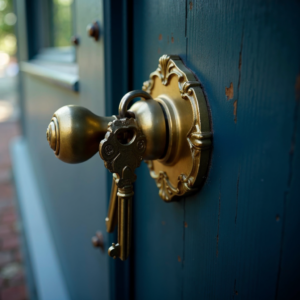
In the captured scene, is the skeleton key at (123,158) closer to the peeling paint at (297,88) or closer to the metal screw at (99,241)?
the peeling paint at (297,88)

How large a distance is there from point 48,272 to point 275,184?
1.28 m

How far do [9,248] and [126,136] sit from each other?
2.42m

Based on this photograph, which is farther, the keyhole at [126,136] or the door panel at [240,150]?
the keyhole at [126,136]

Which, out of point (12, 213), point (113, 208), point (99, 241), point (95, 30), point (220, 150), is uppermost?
point (95, 30)

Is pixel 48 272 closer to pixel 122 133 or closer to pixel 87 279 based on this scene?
pixel 87 279

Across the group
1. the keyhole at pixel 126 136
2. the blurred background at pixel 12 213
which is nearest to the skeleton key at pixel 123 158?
the keyhole at pixel 126 136

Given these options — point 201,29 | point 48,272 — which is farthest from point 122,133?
point 48,272

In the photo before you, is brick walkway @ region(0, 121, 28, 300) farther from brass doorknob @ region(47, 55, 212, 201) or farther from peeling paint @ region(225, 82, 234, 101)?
peeling paint @ region(225, 82, 234, 101)

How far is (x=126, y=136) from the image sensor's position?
420 millimetres

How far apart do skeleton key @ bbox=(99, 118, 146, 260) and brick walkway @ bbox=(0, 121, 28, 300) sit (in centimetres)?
189

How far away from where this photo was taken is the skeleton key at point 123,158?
394mm

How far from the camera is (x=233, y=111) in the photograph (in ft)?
1.20

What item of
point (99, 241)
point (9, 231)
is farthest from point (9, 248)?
point (99, 241)

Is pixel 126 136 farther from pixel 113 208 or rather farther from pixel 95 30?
pixel 95 30
